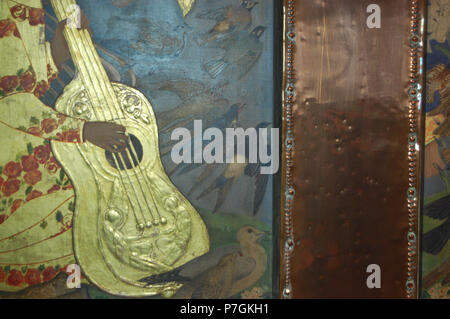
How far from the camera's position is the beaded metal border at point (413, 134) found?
6.39 ft

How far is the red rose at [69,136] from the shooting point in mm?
1880

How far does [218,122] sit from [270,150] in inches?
13.1

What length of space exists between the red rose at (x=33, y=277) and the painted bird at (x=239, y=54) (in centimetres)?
144

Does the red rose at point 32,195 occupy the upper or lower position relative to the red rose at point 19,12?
lower

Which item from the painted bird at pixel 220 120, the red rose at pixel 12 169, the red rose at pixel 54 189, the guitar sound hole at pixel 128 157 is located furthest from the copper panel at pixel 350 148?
the red rose at pixel 12 169

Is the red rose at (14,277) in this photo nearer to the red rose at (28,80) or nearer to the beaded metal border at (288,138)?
the red rose at (28,80)

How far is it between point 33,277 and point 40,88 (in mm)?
1023

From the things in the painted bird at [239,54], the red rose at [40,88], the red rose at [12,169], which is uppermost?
the painted bird at [239,54]

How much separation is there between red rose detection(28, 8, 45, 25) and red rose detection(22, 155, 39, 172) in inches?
28.1

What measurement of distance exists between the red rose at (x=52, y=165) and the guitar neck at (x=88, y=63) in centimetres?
33

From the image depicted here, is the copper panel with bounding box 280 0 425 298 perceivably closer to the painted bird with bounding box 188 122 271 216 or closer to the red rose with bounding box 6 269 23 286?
the painted bird with bounding box 188 122 271 216

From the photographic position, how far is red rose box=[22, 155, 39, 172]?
187cm

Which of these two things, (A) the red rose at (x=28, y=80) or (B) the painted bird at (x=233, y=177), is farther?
(B) the painted bird at (x=233, y=177)
